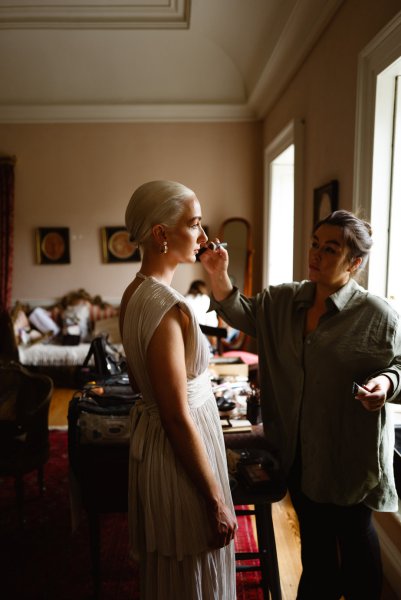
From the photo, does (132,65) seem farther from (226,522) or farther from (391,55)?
(226,522)

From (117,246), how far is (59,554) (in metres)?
4.02

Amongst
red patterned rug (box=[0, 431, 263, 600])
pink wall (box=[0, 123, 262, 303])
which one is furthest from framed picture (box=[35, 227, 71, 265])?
red patterned rug (box=[0, 431, 263, 600])

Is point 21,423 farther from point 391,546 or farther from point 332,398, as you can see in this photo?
point 391,546

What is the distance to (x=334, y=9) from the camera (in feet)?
8.65

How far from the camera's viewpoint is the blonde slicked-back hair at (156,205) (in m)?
1.14

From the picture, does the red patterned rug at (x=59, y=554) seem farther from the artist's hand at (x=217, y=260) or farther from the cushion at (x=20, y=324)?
the cushion at (x=20, y=324)

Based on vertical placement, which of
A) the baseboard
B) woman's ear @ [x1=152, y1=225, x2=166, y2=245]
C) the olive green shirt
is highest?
woman's ear @ [x1=152, y1=225, x2=166, y2=245]

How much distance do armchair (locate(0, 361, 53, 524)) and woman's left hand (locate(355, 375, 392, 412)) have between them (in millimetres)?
1898

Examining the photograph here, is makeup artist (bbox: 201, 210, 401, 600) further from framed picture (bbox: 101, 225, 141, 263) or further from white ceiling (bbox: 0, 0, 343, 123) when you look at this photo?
framed picture (bbox: 101, 225, 141, 263)

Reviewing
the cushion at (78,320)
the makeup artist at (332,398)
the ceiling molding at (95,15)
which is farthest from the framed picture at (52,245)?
the makeup artist at (332,398)

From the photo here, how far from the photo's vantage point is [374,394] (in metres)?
1.15

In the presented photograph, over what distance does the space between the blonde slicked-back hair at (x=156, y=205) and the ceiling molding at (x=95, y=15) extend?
137 inches

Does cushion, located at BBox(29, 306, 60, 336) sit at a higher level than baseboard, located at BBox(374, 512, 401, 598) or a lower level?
higher

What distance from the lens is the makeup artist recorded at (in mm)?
1318
